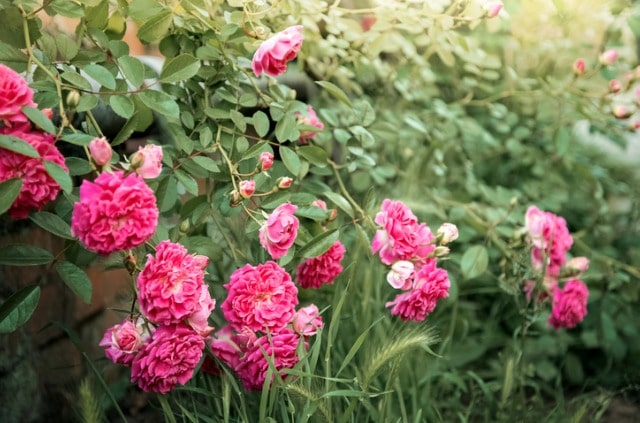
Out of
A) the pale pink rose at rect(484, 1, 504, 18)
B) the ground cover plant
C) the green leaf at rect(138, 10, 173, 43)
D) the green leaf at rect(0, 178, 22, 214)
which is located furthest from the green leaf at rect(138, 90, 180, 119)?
the pale pink rose at rect(484, 1, 504, 18)

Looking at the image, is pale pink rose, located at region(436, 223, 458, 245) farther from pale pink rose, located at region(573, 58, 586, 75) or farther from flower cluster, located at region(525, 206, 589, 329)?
pale pink rose, located at region(573, 58, 586, 75)

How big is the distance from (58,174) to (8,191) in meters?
0.06

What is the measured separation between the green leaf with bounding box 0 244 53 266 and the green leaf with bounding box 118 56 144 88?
286 mm

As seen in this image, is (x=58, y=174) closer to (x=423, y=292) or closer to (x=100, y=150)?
(x=100, y=150)

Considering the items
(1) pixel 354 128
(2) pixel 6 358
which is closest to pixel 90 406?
(2) pixel 6 358

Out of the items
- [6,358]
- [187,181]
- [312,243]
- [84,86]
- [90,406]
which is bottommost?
[6,358]

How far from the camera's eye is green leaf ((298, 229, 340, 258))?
1.22 metres

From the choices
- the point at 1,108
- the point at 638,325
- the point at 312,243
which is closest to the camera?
the point at 1,108

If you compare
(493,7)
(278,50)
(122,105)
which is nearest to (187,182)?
(122,105)

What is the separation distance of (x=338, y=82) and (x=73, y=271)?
1265 millimetres

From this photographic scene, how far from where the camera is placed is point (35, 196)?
0.98 m

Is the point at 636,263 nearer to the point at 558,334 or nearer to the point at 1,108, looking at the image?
the point at 558,334

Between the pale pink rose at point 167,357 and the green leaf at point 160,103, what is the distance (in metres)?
0.32

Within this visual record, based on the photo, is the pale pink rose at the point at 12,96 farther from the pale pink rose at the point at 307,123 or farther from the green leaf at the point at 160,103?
the pale pink rose at the point at 307,123
